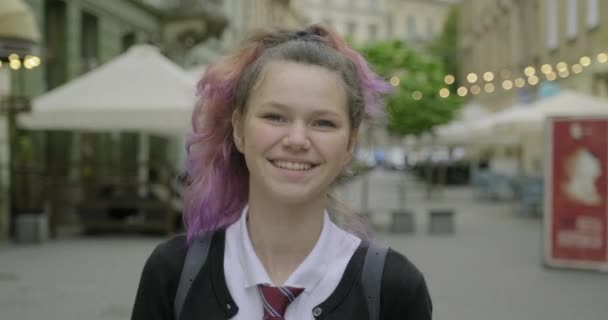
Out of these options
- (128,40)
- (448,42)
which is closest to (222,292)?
(128,40)

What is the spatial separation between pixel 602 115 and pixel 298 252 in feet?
29.0

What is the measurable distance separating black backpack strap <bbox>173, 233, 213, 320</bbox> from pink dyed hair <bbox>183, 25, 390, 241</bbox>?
6cm

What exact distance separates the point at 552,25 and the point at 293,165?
94.8 ft

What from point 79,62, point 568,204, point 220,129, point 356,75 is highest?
point 79,62

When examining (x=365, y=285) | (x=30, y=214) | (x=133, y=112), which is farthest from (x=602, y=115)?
(x=365, y=285)

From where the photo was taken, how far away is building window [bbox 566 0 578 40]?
2552 centimetres

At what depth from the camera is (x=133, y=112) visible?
38.3 ft

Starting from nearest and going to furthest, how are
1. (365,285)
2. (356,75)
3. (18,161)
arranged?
(365,285), (356,75), (18,161)

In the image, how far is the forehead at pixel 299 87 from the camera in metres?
1.71

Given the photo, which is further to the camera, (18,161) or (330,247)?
(18,161)

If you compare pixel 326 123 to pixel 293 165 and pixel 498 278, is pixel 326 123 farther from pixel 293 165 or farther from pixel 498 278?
pixel 498 278

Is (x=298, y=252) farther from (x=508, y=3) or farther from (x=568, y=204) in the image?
(x=508, y=3)

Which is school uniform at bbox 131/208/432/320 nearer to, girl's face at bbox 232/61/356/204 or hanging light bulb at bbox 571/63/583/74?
girl's face at bbox 232/61/356/204

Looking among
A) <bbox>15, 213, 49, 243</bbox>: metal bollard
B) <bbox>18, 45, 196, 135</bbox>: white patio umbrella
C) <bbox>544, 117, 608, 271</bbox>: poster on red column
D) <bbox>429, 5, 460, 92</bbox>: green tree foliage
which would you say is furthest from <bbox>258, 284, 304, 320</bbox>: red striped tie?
<bbox>429, 5, 460, 92</bbox>: green tree foliage
